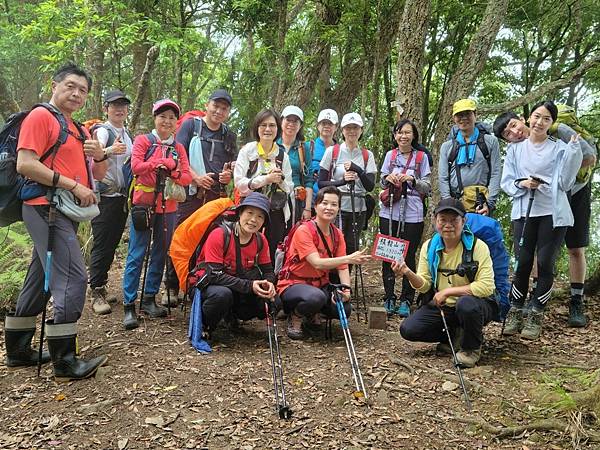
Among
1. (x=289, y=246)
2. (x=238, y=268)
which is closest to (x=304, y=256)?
(x=289, y=246)

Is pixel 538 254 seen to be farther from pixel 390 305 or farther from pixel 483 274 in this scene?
pixel 390 305

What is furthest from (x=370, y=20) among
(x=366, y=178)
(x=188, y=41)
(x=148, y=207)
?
(x=148, y=207)

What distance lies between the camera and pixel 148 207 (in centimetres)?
529

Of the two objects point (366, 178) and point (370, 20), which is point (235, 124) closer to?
point (370, 20)

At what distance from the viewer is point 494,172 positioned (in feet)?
18.4

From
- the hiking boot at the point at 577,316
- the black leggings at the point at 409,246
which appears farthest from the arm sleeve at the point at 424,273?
the hiking boot at the point at 577,316

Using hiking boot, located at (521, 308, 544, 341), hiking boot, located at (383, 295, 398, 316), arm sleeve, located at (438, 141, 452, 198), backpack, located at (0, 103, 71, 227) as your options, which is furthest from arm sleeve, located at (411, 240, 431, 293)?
backpack, located at (0, 103, 71, 227)

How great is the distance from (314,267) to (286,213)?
95 cm

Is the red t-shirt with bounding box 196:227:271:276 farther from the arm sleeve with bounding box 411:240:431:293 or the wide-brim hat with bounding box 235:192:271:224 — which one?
the arm sleeve with bounding box 411:240:431:293

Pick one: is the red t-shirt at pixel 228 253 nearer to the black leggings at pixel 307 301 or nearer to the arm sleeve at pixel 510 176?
the black leggings at pixel 307 301

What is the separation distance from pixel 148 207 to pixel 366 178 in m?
2.71

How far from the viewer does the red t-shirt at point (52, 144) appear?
3.67 m

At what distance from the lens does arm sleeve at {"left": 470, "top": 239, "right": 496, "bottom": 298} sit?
4.40m

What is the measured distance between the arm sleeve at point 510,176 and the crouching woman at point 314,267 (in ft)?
6.34
